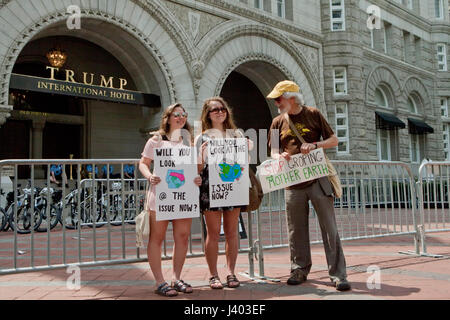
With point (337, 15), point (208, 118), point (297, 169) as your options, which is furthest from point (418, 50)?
point (208, 118)

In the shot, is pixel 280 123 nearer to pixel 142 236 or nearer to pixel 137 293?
pixel 142 236

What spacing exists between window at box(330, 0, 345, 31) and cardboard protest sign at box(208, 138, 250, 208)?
1640 centimetres

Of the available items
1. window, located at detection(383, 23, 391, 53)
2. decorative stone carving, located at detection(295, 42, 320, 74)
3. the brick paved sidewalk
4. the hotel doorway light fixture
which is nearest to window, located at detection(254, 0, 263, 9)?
decorative stone carving, located at detection(295, 42, 320, 74)

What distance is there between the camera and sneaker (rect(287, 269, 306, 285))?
454cm

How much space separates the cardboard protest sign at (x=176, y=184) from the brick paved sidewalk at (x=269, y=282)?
0.80 meters

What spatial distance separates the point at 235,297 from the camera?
160 inches

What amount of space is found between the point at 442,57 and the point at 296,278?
2652cm

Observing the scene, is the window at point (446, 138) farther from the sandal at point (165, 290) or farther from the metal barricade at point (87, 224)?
the sandal at point (165, 290)

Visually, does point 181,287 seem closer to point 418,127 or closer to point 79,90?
point 79,90

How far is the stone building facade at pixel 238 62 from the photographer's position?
12383 millimetres

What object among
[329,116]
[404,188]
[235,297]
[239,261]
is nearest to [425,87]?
[329,116]

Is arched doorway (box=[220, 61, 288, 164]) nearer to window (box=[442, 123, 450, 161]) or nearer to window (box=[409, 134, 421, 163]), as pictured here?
window (box=[409, 134, 421, 163])

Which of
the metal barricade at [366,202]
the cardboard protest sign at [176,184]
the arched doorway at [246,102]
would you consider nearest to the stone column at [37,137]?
the arched doorway at [246,102]

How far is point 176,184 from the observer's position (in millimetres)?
4258
